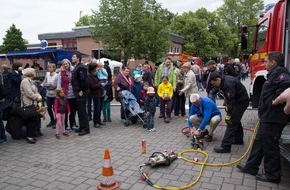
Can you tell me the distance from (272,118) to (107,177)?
245cm

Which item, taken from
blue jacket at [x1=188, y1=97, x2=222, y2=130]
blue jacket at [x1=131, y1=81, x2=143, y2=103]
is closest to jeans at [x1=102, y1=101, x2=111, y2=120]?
blue jacket at [x1=131, y1=81, x2=143, y2=103]

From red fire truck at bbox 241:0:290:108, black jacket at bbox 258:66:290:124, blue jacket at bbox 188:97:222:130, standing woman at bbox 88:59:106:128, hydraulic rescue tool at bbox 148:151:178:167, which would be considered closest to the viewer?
black jacket at bbox 258:66:290:124

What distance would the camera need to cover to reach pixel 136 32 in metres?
21.3

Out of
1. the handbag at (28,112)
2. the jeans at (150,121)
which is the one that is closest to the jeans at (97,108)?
the jeans at (150,121)

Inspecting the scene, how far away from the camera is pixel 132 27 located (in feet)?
69.6

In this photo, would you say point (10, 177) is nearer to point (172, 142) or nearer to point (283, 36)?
point (172, 142)

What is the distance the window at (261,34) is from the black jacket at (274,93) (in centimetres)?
322

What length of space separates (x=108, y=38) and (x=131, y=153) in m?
17.1

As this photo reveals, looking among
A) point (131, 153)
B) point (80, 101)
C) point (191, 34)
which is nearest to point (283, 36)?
point (131, 153)

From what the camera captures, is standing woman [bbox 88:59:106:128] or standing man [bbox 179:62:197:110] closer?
standing woman [bbox 88:59:106:128]

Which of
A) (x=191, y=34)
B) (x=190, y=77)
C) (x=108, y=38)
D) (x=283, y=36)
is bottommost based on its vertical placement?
(x=190, y=77)

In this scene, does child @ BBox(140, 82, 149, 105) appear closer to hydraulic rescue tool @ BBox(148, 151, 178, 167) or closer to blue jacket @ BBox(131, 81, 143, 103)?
blue jacket @ BBox(131, 81, 143, 103)

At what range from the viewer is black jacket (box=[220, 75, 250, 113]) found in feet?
17.8

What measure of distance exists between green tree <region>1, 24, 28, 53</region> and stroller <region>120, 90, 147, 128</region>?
39.2m
